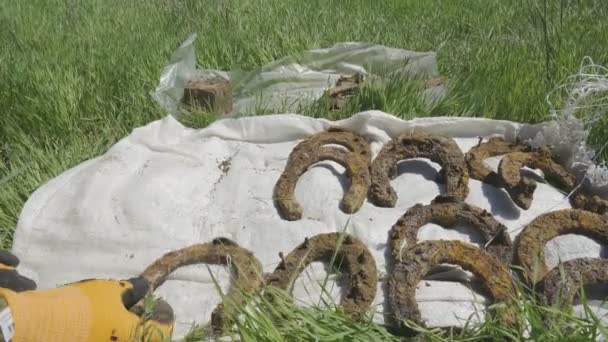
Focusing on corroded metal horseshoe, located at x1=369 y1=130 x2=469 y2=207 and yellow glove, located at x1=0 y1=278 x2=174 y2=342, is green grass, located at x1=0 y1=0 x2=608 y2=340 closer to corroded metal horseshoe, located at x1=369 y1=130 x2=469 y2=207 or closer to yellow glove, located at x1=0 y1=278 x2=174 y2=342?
corroded metal horseshoe, located at x1=369 y1=130 x2=469 y2=207

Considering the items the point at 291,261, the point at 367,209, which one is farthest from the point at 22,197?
the point at 367,209

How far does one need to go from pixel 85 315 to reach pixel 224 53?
8.49ft

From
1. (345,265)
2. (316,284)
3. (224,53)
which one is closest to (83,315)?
(316,284)

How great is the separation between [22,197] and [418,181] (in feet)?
6.18

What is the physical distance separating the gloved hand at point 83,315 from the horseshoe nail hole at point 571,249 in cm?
153

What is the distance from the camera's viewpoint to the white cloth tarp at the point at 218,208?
2436mm

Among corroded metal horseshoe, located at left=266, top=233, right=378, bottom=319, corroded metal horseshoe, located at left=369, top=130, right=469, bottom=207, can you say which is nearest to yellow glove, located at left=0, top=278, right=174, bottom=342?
corroded metal horseshoe, located at left=266, top=233, right=378, bottom=319

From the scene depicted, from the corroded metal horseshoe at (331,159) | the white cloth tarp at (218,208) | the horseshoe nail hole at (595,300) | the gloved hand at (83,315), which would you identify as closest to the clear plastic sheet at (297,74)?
the white cloth tarp at (218,208)

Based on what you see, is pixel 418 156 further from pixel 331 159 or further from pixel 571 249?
pixel 571 249

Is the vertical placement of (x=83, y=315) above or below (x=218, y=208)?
above

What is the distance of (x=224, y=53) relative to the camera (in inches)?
163

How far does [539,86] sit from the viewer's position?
11.1 ft

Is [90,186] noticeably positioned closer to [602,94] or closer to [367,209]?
[367,209]

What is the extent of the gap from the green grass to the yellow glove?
0.59 m
